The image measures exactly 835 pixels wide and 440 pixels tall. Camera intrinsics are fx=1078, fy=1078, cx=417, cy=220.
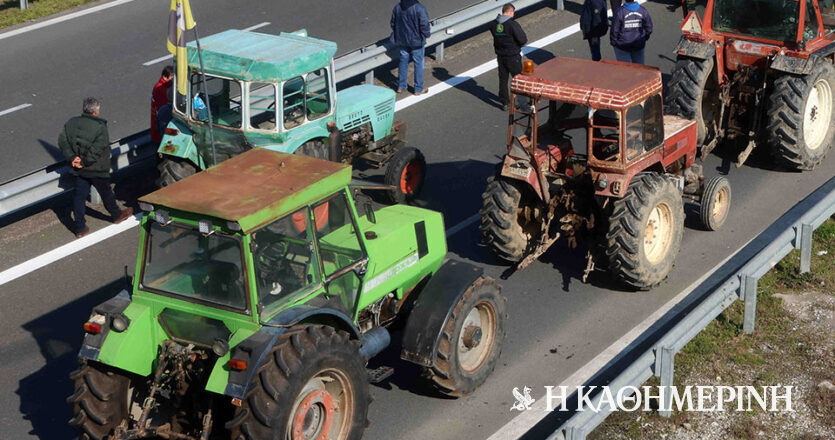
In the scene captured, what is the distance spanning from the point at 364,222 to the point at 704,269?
4542 mm

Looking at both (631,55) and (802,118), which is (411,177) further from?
(802,118)

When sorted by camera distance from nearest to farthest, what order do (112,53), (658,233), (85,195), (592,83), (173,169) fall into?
(592,83) → (658,233) → (173,169) → (85,195) → (112,53)

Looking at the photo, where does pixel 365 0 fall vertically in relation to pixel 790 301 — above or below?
above

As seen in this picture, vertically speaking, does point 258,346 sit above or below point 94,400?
above

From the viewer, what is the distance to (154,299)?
323 inches

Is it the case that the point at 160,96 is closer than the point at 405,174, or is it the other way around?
the point at 405,174

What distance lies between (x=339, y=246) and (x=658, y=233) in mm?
4336

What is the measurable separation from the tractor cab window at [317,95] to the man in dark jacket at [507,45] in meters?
4.12

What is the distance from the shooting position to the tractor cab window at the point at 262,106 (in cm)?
1242

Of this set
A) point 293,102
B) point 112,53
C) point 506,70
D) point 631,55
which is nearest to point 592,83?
point 293,102

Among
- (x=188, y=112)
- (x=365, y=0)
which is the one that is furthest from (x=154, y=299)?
(x=365, y=0)

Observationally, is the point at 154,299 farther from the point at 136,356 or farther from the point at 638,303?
the point at 638,303

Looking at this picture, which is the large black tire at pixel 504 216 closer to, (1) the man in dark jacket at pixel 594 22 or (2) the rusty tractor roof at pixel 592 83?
(2) the rusty tractor roof at pixel 592 83

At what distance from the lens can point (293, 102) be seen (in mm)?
12680
